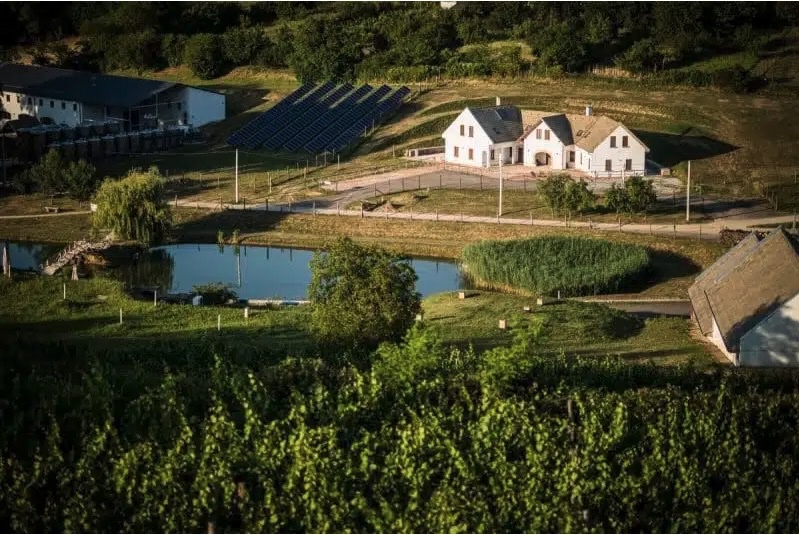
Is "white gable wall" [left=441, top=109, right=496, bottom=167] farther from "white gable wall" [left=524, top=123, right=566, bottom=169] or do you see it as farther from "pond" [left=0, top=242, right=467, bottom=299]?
"pond" [left=0, top=242, right=467, bottom=299]

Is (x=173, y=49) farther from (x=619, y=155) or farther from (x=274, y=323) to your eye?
(x=274, y=323)

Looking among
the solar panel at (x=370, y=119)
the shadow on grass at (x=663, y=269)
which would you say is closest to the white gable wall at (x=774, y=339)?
the shadow on grass at (x=663, y=269)

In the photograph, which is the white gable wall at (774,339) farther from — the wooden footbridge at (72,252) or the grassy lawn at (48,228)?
the grassy lawn at (48,228)

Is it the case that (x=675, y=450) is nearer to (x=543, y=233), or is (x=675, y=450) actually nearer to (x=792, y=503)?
(x=792, y=503)

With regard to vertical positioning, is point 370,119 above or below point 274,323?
above

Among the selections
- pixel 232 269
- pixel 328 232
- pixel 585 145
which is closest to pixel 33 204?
pixel 232 269

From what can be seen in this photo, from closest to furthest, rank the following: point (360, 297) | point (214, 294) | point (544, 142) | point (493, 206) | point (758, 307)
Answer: point (360, 297)
point (758, 307)
point (214, 294)
point (493, 206)
point (544, 142)

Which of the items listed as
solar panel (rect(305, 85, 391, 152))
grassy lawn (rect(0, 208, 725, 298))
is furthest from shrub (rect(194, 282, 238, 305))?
solar panel (rect(305, 85, 391, 152))
